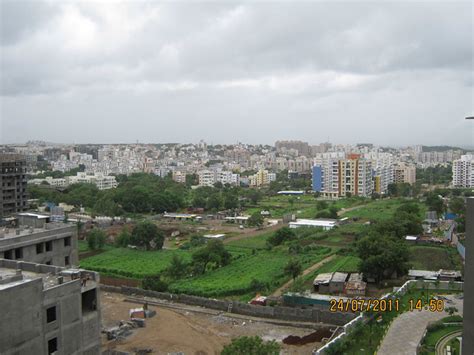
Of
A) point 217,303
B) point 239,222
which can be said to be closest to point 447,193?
point 239,222

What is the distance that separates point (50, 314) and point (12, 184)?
1839cm

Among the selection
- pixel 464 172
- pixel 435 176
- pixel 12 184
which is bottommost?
pixel 435 176

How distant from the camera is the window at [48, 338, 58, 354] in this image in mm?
7000

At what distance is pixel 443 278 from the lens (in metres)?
15.0

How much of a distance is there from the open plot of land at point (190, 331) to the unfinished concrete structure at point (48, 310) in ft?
11.3

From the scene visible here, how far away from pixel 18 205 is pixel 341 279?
53.7 ft

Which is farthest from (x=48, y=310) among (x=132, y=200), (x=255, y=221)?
(x=132, y=200)

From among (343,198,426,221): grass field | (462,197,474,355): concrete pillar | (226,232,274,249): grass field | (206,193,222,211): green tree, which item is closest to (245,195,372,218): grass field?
(343,198,426,221): grass field

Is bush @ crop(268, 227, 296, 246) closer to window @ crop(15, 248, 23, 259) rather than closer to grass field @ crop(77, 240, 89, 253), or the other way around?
grass field @ crop(77, 240, 89, 253)

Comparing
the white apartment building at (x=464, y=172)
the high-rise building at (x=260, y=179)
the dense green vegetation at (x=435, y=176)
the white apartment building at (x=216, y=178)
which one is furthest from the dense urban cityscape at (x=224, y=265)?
the high-rise building at (x=260, y=179)

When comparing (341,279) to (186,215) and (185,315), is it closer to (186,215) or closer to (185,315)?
(185,315)

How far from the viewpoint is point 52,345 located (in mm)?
7055
